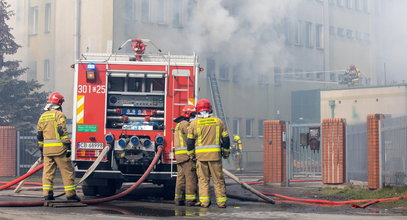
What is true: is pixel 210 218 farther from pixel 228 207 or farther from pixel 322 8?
pixel 322 8

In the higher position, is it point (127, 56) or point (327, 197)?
point (127, 56)

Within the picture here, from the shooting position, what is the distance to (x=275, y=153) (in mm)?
16578

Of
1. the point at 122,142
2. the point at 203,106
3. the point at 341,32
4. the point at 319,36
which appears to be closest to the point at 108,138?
the point at 122,142

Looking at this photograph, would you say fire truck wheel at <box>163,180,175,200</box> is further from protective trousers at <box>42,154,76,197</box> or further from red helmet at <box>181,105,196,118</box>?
protective trousers at <box>42,154,76,197</box>

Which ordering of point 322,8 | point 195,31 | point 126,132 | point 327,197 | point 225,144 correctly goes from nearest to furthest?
point 225,144 → point 126,132 → point 327,197 → point 195,31 → point 322,8

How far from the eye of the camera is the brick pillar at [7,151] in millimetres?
20234

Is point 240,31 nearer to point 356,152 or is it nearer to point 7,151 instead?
point 7,151

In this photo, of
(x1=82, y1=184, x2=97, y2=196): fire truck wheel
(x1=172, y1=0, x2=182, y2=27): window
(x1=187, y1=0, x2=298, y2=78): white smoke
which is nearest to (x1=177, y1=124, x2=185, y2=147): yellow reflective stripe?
(x1=82, y1=184, x2=97, y2=196): fire truck wheel

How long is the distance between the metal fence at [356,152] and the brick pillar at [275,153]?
1.56 meters

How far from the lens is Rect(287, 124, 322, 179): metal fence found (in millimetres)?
16734

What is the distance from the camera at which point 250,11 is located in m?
34.1

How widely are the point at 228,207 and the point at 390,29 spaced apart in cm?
3766

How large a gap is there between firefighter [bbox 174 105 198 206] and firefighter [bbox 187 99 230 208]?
1.01 ft

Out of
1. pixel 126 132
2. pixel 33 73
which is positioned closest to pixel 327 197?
pixel 126 132
